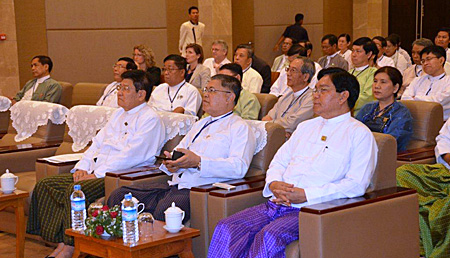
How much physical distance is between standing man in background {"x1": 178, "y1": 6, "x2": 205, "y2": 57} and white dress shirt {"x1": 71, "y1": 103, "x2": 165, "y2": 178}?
20.2ft

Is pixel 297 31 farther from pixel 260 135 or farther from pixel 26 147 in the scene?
pixel 260 135

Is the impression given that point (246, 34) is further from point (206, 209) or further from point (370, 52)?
point (206, 209)

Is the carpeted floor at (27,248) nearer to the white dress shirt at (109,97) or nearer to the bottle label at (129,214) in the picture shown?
the white dress shirt at (109,97)

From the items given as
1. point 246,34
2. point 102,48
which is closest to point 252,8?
point 246,34

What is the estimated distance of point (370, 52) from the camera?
7.05m

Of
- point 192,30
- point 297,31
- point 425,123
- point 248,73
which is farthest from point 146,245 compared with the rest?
point 297,31

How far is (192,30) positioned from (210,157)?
7.13 metres

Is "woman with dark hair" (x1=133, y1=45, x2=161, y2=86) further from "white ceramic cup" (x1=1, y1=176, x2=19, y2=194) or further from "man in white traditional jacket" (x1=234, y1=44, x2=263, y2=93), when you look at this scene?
"white ceramic cup" (x1=1, y1=176, x2=19, y2=194)

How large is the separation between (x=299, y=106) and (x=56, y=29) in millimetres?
5800

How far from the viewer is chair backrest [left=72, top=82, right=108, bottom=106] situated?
6715 mm

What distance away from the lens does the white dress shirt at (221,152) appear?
4211 mm

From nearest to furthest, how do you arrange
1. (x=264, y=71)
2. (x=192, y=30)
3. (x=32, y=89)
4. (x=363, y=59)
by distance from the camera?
(x=363, y=59) → (x=32, y=89) → (x=264, y=71) → (x=192, y=30)

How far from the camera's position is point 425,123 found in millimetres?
4953

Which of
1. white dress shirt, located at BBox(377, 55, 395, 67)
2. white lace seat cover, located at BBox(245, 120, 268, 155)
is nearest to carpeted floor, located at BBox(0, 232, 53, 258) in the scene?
white lace seat cover, located at BBox(245, 120, 268, 155)
